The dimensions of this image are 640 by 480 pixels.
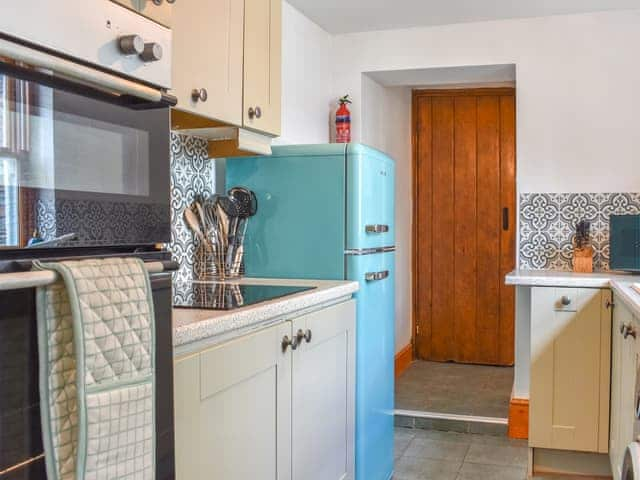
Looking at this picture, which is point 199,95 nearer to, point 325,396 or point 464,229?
point 325,396

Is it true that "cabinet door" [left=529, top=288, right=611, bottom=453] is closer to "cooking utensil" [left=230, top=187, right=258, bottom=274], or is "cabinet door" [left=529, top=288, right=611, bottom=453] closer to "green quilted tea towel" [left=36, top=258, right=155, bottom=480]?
"cooking utensil" [left=230, top=187, right=258, bottom=274]

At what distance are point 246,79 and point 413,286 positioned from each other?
3278mm

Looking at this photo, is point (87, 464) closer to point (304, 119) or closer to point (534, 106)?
point (304, 119)

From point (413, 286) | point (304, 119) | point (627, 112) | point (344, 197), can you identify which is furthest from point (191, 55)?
point (413, 286)

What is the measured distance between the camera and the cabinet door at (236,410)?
137 centimetres

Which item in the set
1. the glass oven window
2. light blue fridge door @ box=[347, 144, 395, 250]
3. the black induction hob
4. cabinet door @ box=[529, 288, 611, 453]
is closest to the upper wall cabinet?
the glass oven window

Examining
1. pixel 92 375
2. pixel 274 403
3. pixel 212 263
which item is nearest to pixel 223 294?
pixel 274 403

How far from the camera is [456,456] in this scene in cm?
322

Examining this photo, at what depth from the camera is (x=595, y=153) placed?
11.1 ft

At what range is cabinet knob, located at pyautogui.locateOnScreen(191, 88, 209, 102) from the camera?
1.80 m

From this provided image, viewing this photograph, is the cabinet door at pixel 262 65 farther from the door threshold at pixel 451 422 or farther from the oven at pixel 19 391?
the door threshold at pixel 451 422

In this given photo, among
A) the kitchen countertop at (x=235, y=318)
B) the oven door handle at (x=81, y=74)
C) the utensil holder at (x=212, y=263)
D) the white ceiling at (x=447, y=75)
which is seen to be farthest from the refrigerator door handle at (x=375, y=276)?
the oven door handle at (x=81, y=74)

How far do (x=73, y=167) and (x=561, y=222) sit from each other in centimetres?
297

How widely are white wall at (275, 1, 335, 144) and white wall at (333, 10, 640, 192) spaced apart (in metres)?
0.57
